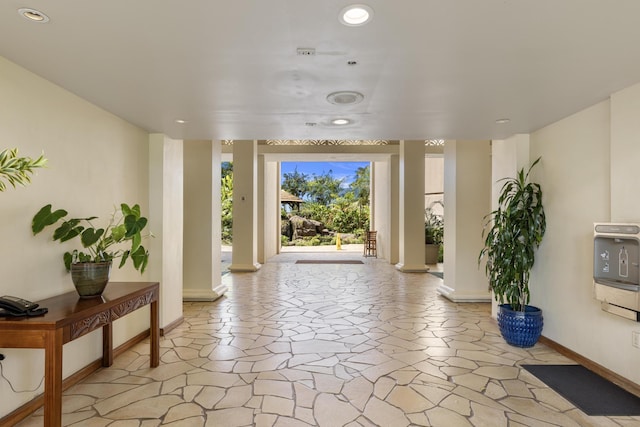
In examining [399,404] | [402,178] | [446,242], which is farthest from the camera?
[402,178]

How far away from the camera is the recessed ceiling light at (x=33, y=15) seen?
176 centimetres

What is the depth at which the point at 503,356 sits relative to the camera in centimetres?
361

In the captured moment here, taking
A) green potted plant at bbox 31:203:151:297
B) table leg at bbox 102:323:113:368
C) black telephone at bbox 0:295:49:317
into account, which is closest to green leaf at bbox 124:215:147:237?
green potted plant at bbox 31:203:151:297

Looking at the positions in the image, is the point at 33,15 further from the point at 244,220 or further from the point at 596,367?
the point at 244,220

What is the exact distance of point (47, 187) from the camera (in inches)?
107

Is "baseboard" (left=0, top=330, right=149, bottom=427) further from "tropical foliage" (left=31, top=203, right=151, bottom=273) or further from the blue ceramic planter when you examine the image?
the blue ceramic planter

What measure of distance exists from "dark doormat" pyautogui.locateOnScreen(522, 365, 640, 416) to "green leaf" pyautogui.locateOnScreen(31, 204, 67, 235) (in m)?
4.01

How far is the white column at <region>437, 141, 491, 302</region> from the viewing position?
5.84 meters

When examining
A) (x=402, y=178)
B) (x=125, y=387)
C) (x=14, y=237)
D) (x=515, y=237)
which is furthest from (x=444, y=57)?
(x=402, y=178)

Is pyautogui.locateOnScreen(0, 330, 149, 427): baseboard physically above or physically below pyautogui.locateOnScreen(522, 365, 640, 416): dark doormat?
above

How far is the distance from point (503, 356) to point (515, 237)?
1229 mm

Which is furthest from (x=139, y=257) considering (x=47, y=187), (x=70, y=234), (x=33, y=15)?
(x=33, y=15)

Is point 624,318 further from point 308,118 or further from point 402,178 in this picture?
point 402,178

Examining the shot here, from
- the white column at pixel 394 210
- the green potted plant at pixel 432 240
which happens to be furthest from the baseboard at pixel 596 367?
the green potted plant at pixel 432 240
